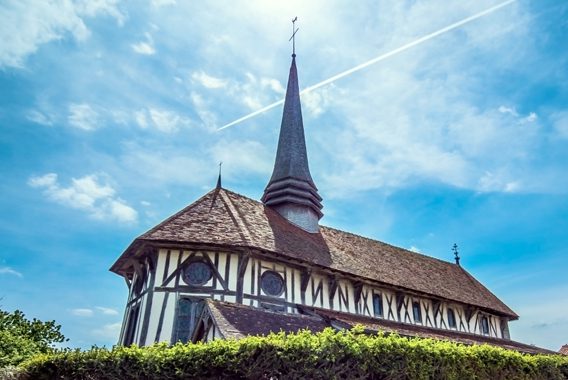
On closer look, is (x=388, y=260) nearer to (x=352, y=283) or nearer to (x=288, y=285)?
(x=352, y=283)

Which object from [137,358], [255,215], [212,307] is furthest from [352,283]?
[137,358]

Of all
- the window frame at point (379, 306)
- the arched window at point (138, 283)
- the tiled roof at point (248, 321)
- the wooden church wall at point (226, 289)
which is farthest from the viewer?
the window frame at point (379, 306)

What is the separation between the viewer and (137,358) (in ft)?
25.0

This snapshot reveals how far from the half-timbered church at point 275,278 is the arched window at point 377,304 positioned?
70 millimetres

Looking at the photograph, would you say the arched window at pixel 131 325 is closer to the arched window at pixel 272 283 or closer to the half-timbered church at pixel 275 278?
the half-timbered church at pixel 275 278

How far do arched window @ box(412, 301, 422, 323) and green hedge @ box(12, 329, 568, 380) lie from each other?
38.1 feet

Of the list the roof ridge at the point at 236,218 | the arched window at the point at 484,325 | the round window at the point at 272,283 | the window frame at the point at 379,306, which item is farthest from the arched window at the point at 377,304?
the arched window at the point at 484,325

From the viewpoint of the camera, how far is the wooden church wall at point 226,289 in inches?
548

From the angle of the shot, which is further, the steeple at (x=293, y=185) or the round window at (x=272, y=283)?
the steeple at (x=293, y=185)

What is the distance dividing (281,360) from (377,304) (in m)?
12.6

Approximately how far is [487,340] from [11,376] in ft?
67.2

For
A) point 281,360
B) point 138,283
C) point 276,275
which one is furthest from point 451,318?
point 281,360

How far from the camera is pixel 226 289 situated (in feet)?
46.8

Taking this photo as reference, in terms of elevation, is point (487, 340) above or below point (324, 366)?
above
